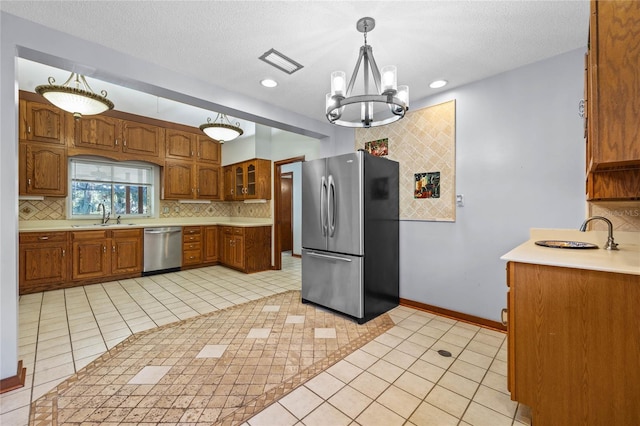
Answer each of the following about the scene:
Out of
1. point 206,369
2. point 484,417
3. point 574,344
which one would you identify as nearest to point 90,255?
point 206,369

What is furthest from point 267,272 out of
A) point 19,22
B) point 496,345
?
point 19,22

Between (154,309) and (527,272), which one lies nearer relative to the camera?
(527,272)

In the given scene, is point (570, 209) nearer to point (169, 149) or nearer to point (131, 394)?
point (131, 394)

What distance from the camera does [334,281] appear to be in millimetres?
3000

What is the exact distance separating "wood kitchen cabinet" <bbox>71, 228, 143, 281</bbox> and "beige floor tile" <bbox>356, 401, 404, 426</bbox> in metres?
4.59

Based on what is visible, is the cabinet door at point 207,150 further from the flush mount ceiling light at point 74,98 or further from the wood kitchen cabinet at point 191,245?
the flush mount ceiling light at point 74,98

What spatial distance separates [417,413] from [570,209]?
6.73 feet

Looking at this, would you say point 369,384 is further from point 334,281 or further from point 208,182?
point 208,182

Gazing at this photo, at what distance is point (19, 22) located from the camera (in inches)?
70.7

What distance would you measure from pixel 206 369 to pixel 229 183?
4515 mm

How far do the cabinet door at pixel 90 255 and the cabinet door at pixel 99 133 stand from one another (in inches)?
56.4

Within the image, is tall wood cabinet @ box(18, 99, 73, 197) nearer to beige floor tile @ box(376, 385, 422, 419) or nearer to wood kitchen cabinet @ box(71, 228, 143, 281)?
wood kitchen cabinet @ box(71, 228, 143, 281)

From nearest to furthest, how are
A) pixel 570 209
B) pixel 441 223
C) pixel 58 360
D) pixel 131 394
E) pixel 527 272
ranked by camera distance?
pixel 527 272, pixel 131 394, pixel 58 360, pixel 570 209, pixel 441 223

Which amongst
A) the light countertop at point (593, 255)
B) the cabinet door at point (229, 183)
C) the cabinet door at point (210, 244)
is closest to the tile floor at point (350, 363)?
the light countertop at point (593, 255)
